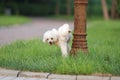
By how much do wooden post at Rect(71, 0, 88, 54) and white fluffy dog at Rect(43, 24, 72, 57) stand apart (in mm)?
256

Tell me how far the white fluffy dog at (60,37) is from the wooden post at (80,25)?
0.84 ft

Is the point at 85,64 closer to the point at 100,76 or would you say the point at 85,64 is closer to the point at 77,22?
the point at 100,76

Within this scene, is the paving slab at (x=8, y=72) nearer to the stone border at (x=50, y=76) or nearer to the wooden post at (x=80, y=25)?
the stone border at (x=50, y=76)

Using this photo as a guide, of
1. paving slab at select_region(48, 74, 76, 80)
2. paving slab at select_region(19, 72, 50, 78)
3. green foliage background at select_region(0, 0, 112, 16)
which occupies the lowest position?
paving slab at select_region(48, 74, 76, 80)

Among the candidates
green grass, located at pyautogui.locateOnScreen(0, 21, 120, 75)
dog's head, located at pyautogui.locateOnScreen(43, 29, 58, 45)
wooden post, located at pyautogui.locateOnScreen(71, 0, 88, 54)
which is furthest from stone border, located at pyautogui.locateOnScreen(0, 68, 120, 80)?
wooden post, located at pyautogui.locateOnScreen(71, 0, 88, 54)

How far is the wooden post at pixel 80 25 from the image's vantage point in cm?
1066

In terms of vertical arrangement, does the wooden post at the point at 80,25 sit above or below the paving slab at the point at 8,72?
above

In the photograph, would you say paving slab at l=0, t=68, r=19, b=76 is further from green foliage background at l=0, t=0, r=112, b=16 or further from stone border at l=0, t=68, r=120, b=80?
green foliage background at l=0, t=0, r=112, b=16

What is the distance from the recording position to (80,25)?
10.7 meters

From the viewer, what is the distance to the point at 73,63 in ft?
30.9

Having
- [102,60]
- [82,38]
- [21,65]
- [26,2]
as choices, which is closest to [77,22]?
[82,38]

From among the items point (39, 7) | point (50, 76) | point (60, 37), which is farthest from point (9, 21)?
point (50, 76)

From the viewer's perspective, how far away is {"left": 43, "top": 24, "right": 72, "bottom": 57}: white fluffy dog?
10.2 m

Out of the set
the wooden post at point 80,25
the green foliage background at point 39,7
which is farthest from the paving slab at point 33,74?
the green foliage background at point 39,7
